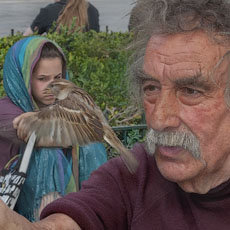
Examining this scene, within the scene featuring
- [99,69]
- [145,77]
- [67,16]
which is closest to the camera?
[145,77]

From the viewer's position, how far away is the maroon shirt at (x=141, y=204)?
6.98 feet

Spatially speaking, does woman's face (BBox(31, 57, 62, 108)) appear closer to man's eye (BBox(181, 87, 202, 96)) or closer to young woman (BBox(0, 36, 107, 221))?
young woman (BBox(0, 36, 107, 221))

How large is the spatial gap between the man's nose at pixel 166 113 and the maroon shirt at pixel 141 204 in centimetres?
26

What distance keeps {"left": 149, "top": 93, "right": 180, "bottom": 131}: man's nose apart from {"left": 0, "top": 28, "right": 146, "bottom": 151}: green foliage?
2.08 meters

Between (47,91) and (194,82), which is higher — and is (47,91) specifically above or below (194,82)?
below

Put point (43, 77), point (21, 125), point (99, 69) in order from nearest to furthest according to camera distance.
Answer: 1. point (21, 125)
2. point (43, 77)
3. point (99, 69)

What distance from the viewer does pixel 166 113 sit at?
206 cm

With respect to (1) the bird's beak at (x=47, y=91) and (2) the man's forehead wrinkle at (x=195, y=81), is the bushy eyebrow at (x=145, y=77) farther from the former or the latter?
(1) the bird's beak at (x=47, y=91)

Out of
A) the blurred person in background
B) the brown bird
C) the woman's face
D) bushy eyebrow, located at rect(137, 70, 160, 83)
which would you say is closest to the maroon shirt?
bushy eyebrow, located at rect(137, 70, 160, 83)

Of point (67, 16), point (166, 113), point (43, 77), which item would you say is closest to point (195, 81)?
point (166, 113)

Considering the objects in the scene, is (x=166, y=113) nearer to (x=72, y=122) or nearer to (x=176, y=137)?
(x=176, y=137)

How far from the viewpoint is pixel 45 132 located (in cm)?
345

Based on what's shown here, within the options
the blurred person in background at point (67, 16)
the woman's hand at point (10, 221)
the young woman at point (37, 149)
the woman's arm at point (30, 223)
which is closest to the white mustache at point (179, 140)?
the woman's arm at point (30, 223)

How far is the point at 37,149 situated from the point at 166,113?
1792 mm
